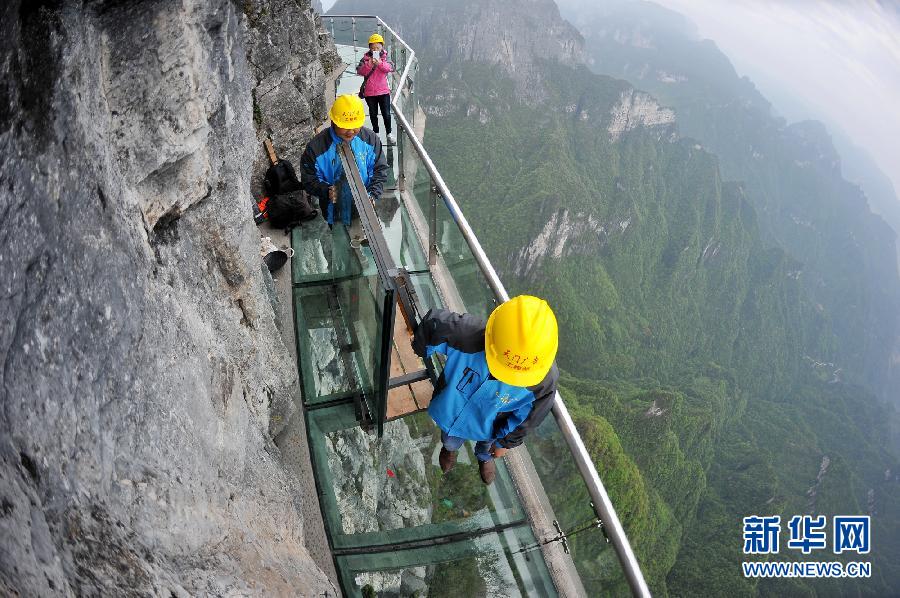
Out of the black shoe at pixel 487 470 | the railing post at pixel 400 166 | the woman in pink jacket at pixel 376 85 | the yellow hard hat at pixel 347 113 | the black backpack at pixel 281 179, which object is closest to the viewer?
the black shoe at pixel 487 470

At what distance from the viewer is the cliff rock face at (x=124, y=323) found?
4.70ft

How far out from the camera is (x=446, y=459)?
3541 mm

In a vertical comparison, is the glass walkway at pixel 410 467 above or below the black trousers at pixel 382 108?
above

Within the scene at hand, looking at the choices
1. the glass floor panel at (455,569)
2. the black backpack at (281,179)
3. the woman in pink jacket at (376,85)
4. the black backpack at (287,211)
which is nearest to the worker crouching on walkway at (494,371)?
the glass floor panel at (455,569)

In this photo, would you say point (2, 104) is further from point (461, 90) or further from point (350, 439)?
point (461, 90)

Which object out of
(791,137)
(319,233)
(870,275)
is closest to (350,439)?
(319,233)

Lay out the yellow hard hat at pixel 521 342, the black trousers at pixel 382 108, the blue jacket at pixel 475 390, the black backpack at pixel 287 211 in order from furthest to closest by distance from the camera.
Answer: the black trousers at pixel 382 108 → the black backpack at pixel 287 211 → the blue jacket at pixel 475 390 → the yellow hard hat at pixel 521 342

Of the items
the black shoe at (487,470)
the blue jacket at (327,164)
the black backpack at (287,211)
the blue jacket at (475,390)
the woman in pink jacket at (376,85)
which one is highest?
the blue jacket at (475,390)

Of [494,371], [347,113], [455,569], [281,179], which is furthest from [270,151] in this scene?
[455,569]

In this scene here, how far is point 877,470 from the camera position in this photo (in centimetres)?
8500

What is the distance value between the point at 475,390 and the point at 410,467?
1.28 meters

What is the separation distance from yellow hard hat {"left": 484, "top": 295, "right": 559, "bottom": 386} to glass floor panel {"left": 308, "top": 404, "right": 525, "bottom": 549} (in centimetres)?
128

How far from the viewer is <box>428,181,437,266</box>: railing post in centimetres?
498

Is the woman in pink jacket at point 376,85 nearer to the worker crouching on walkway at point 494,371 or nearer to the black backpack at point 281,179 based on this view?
the black backpack at point 281,179
